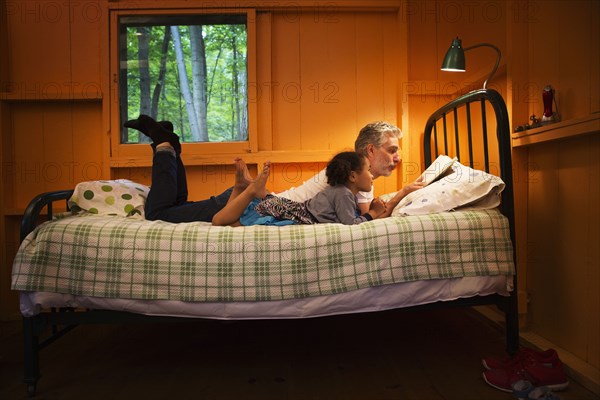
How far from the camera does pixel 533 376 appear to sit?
149cm

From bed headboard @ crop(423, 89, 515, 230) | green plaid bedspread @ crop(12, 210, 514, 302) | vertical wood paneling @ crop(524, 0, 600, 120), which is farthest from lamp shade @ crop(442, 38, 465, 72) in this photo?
green plaid bedspread @ crop(12, 210, 514, 302)

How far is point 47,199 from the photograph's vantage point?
1.70 metres

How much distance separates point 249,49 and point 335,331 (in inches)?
62.3

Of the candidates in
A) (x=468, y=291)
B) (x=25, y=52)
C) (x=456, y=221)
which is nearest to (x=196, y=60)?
(x=25, y=52)

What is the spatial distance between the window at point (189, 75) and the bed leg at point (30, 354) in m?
1.27

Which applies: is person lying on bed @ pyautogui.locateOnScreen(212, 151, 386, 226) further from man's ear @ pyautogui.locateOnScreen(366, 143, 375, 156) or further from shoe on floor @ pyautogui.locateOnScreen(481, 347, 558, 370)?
shoe on floor @ pyautogui.locateOnScreen(481, 347, 558, 370)

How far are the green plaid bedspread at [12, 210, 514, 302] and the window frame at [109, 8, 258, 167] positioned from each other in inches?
40.1

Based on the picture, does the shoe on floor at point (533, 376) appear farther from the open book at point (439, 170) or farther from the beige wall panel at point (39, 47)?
the beige wall panel at point (39, 47)

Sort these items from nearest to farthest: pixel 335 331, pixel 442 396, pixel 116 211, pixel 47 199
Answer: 1. pixel 442 396
2. pixel 47 199
3. pixel 116 211
4. pixel 335 331

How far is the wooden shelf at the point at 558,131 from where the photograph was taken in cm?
146

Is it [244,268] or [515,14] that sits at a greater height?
[515,14]

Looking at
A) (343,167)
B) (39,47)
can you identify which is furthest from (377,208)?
(39,47)

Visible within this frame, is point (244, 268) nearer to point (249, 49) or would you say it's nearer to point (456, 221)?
point (456, 221)

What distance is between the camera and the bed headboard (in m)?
1.68
